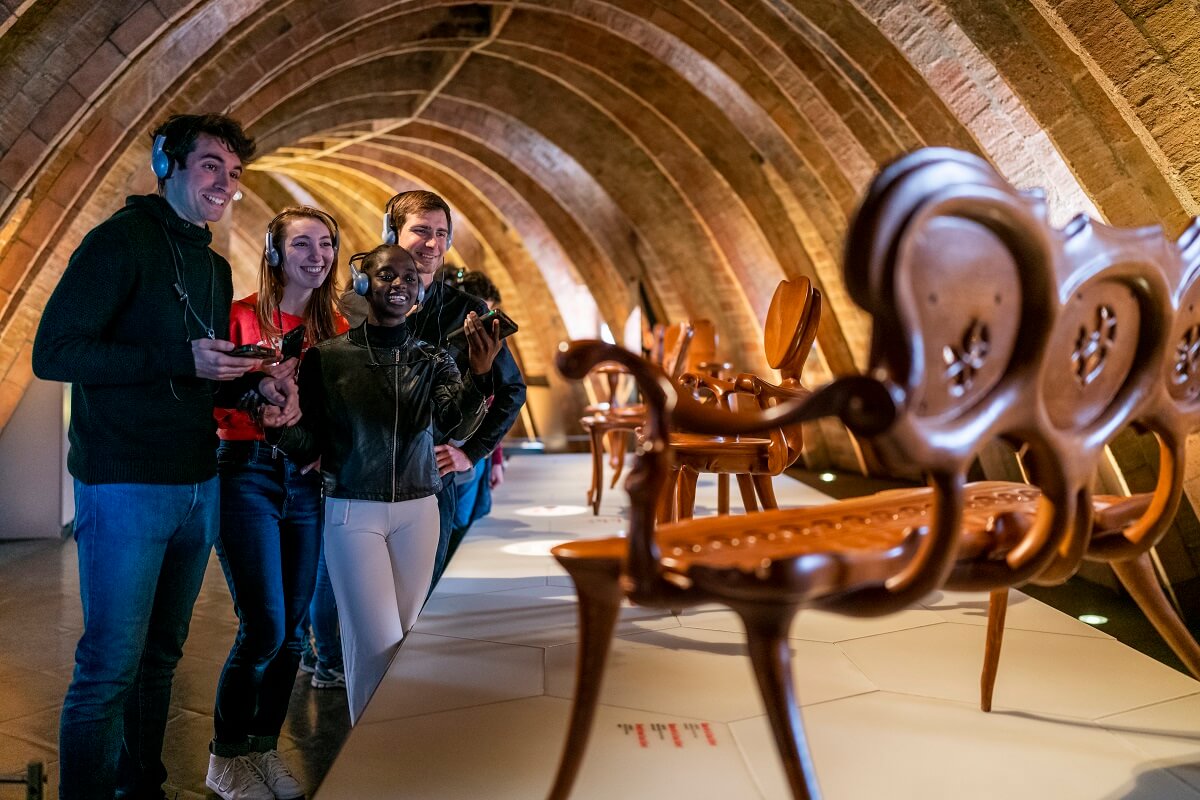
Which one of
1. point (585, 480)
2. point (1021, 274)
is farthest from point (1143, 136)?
point (585, 480)

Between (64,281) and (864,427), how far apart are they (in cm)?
187

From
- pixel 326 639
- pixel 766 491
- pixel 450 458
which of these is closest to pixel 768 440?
pixel 766 491

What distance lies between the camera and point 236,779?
8.30ft

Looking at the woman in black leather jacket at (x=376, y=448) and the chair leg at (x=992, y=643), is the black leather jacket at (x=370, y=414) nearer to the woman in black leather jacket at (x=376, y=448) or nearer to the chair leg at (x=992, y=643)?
the woman in black leather jacket at (x=376, y=448)

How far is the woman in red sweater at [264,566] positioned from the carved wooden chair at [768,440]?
4.69 feet

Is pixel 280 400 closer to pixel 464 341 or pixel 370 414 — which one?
pixel 370 414

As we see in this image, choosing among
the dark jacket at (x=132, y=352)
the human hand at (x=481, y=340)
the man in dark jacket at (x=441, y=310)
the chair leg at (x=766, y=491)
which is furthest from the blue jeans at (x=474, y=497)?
the dark jacket at (x=132, y=352)

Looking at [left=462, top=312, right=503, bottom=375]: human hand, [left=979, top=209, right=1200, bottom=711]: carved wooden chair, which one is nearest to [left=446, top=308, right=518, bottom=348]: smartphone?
[left=462, top=312, right=503, bottom=375]: human hand

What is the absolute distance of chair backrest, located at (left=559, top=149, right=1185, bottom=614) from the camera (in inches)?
54.2

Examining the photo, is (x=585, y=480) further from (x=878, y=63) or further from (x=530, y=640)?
(x=530, y=640)

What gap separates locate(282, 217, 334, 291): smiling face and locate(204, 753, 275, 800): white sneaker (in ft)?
4.64

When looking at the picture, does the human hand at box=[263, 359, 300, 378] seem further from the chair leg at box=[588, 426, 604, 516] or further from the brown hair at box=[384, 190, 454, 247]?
the chair leg at box=[588, 426, 604, 516]

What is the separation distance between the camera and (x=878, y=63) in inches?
246

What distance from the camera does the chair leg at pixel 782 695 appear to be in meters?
1.48
